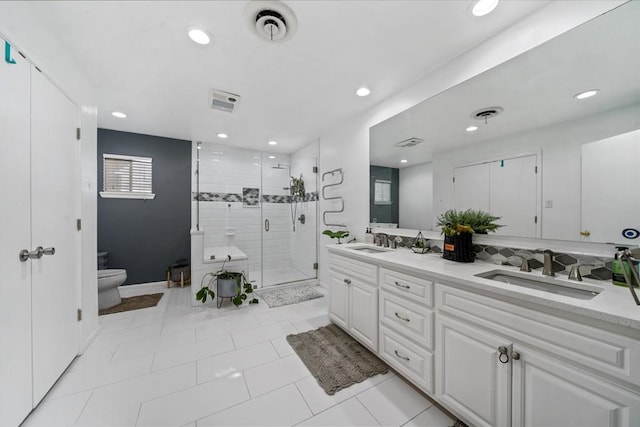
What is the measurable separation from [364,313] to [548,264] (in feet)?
4.16

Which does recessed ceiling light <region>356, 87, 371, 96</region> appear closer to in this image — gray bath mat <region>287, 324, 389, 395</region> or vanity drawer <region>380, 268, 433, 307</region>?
vanity drawer <region>380, 268, 433, 307</region>

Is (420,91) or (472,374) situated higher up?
(420,91)

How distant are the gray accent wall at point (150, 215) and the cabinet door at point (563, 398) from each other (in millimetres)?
4319

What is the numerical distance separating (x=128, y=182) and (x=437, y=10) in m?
4.34

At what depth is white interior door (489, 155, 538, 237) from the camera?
4.81 ft

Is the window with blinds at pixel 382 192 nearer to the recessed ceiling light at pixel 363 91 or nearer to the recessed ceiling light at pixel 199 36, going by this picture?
the recessed ceiling light at pixel 363 91

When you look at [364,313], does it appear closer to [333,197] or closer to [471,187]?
[471,187]

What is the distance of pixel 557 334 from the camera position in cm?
94

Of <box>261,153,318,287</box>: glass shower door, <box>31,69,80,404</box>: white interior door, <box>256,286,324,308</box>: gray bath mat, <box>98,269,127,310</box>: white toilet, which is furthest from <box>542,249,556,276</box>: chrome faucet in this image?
<box>98,269,127,310</box>: white toilet

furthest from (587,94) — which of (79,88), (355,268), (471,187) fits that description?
(79,88)

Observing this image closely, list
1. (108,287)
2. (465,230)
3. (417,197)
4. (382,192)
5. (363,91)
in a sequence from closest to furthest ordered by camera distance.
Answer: (465,230), (417,197), (363,91), (382,192), (108,287)

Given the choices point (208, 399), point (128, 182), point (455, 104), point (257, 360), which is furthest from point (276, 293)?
point (455, 104)

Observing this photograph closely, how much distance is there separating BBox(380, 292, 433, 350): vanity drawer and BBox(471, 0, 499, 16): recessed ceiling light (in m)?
1.88

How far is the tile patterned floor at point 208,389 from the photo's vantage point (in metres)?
1.35
